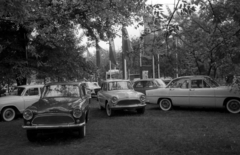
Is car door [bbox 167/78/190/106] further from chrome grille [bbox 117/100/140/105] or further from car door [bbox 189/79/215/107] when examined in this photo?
chrome grille [bbox 117/100/140/105]

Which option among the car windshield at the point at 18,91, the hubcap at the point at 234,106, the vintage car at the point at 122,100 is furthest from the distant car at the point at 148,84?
the car windshield at the point at 18,91

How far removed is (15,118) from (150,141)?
7386 millimetres

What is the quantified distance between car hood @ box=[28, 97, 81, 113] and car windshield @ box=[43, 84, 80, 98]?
0.37 metres

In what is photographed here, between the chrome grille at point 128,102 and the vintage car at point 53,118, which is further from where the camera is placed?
the chrome grille at point 128,102

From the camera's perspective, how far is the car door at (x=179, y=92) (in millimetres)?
10875

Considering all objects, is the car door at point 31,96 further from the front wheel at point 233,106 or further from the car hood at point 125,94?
the front wheel at point 233,106

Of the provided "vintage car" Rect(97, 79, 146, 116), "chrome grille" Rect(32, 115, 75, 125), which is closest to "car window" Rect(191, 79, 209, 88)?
"vintage car" Rect(97, 79, 146, 116)

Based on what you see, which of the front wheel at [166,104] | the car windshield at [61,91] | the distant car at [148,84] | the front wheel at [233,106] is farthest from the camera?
the distant car at [148,84]

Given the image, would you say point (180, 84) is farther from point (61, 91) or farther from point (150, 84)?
point (61, 91)

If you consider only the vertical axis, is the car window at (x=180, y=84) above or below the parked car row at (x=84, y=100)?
above

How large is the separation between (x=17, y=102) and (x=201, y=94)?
8.15 meters

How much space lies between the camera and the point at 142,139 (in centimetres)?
644

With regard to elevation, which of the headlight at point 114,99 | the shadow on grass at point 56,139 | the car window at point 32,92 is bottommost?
the shadow on grass at point 56,139

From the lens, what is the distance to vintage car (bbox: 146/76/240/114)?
32.1ft
